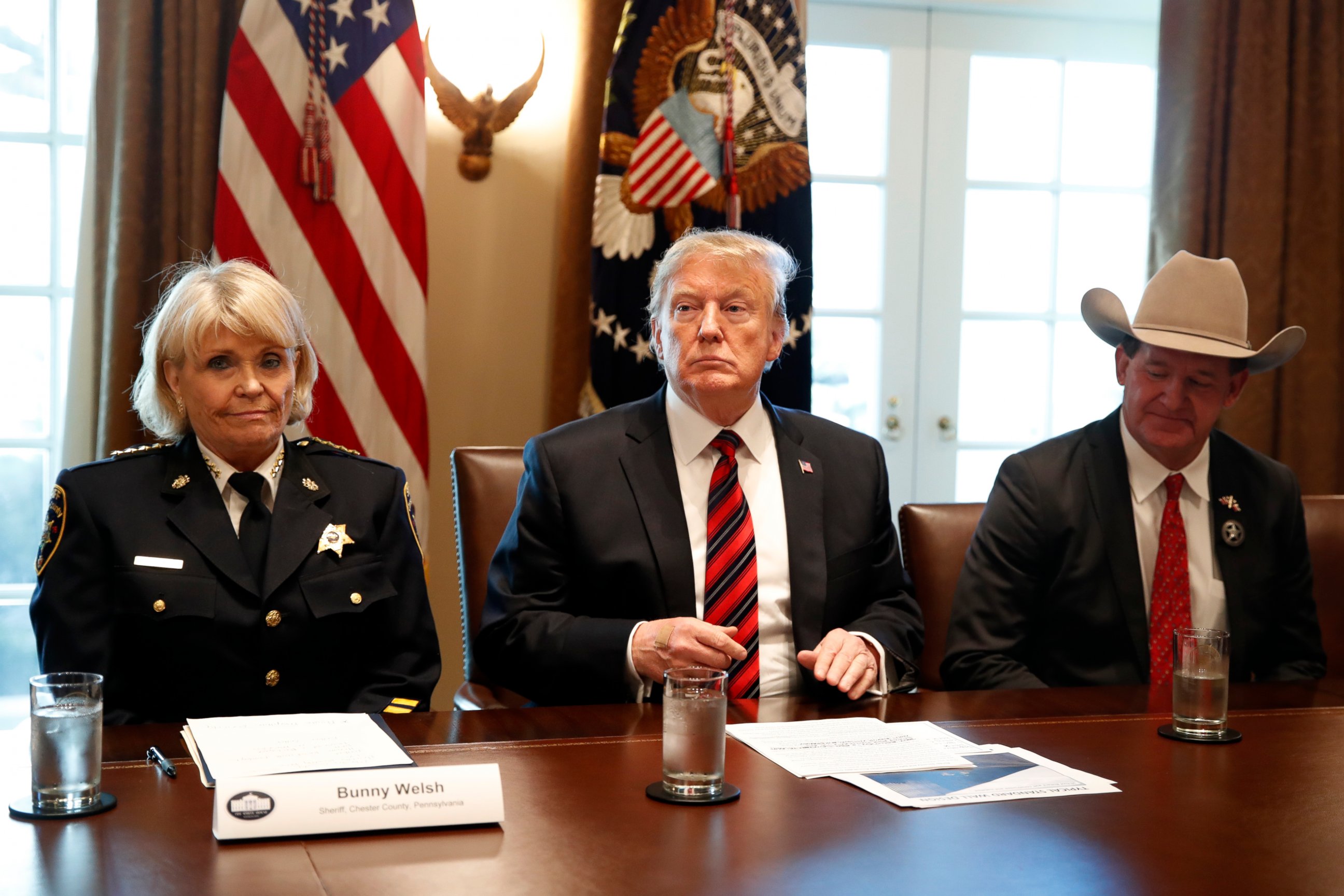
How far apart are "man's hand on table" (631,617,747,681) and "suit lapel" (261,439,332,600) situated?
0.53 meters

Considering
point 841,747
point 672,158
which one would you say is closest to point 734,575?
point 841,747

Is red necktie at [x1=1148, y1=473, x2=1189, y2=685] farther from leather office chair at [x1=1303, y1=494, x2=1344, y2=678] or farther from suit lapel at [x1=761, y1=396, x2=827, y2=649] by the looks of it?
suit lapel at [x1=761, y1=396, x2=827, y2=649]

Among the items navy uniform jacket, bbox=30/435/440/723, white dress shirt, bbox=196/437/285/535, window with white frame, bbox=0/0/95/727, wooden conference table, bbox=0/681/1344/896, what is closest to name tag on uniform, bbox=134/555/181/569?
navy uniform jacket, bbox=30/435/440/723

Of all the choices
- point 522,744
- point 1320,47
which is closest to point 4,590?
point 522,744

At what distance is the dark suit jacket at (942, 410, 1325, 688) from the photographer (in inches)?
83.7

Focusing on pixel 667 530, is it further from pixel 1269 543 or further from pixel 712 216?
pixel 712 216

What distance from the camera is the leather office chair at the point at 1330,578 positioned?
7.80 feet

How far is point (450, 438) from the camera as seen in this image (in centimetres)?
334

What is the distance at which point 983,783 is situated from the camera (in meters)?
1.28

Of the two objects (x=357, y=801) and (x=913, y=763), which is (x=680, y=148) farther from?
(x=357, y=801)

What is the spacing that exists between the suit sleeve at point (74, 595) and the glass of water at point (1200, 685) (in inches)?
56.1

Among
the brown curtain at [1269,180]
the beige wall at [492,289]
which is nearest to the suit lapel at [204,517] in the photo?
the beige wall at [492,289]

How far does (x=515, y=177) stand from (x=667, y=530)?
5.30ft

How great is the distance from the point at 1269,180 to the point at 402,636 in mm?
2908
